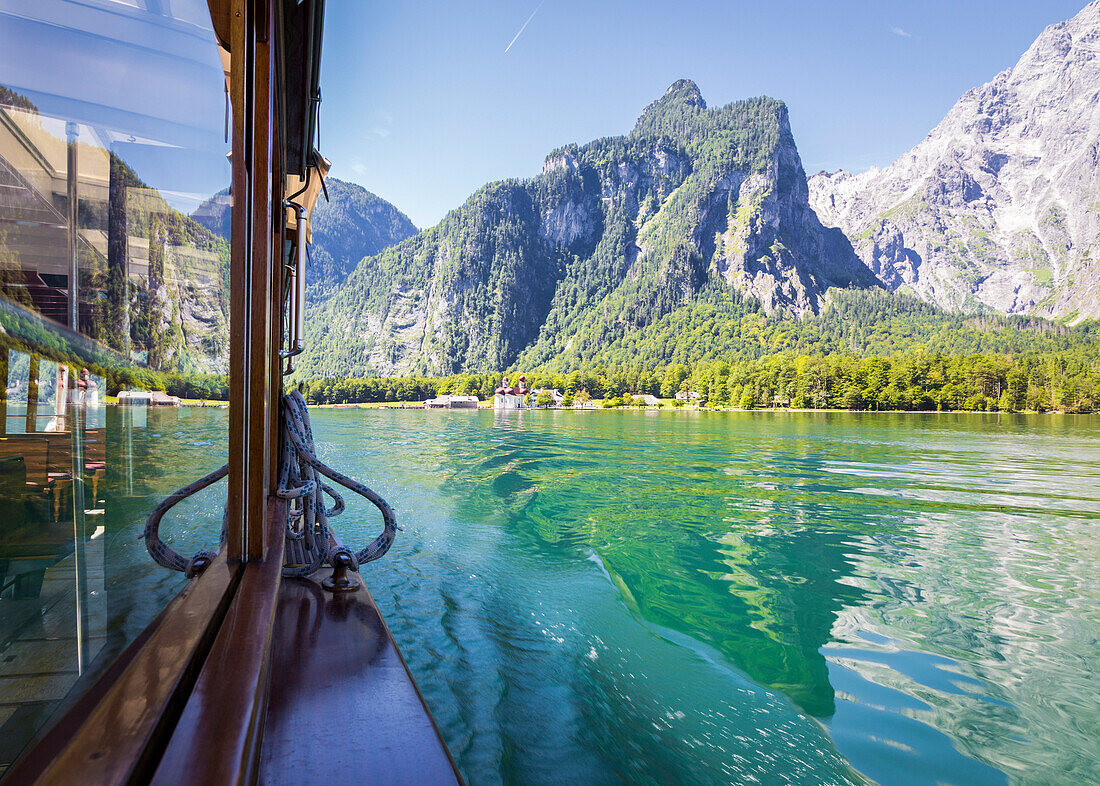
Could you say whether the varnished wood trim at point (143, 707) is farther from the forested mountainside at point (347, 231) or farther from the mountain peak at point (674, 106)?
the mountain peak at point (674, 106)

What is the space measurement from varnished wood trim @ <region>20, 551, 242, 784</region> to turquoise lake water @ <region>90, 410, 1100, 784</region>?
99 mm

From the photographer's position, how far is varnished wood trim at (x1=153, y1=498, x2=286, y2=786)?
68cm

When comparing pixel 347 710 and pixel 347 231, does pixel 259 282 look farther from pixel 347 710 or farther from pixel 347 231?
pixel 347 231

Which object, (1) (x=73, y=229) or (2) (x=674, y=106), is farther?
(2) (x=674, y=106)

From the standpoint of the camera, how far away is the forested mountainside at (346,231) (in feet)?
492

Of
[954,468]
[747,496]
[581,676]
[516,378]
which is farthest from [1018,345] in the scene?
[581,676]

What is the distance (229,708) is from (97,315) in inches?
23.6

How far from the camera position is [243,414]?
143cm

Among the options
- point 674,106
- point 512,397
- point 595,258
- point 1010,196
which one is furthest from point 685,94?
point 512,397

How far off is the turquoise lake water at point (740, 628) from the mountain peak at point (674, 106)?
16550 cm

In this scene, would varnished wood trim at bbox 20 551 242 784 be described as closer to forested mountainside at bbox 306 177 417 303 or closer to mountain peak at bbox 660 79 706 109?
forested mountainside at bbox 306 177 417 303

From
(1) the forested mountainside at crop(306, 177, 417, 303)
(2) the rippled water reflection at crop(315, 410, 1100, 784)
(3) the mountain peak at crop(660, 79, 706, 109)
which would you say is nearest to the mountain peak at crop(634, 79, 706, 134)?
(3) the mountain peak at crop(660, 79, 706, 109)

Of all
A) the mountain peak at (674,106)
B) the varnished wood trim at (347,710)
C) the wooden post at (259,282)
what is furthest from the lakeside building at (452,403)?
the mountain peak at (674,106)

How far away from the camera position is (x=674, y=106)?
512 ft
